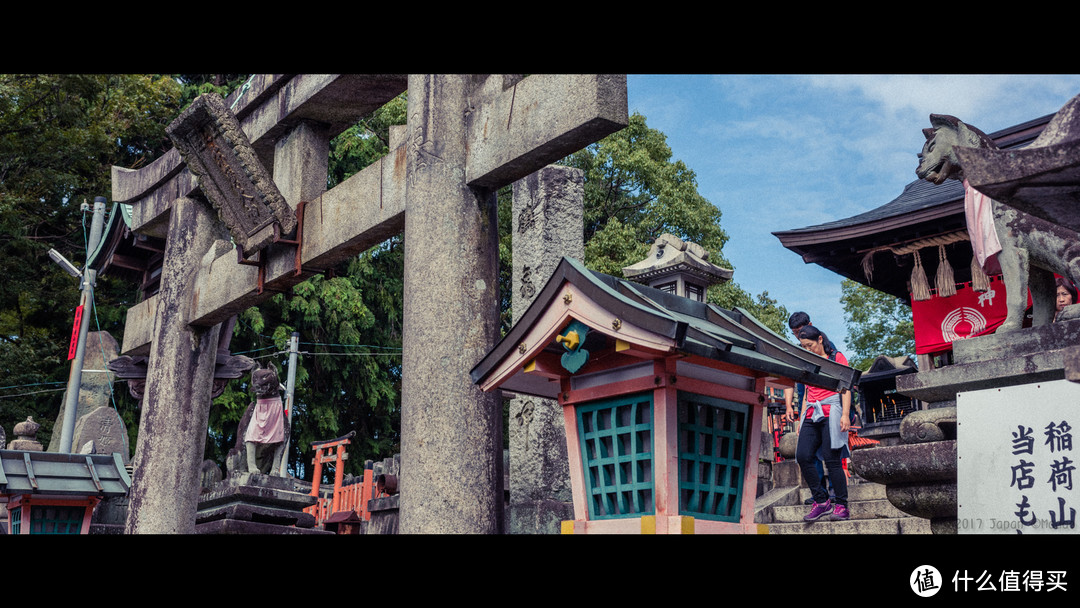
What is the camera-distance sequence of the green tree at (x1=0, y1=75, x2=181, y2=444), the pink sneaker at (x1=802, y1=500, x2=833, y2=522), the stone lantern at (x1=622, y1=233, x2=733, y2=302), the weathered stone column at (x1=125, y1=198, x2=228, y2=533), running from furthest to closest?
the green tree at (x1=0, y1=75, x2=181, y2=444), the weathered stone column at (x1=125, y1=198, x2=228, y2=533), the pink sneaker at (x1=802, y1=500, x2=833, y2=522), the stone lantern at (x1=622, y1=233, x2=733, y2=302)

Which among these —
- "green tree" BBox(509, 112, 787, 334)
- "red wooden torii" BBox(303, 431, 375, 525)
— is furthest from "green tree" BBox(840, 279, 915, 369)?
"red wooden torii" BBox(303, 431, 375, 525)

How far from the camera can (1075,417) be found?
11.9ft

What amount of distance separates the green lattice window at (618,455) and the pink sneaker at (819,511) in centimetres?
332

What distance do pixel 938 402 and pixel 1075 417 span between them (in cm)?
110

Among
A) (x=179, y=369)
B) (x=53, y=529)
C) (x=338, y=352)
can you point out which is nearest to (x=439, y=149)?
(x=179, y=369)

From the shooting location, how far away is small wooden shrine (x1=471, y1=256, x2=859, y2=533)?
376 cm

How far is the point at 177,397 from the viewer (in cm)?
810

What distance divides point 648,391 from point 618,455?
1.08 ft

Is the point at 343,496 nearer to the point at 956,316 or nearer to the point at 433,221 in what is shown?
the point at 433,221

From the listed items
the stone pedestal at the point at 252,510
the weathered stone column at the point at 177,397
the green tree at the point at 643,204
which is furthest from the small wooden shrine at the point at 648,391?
the green tree at the point at 643,204

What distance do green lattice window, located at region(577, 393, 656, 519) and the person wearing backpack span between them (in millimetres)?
3094

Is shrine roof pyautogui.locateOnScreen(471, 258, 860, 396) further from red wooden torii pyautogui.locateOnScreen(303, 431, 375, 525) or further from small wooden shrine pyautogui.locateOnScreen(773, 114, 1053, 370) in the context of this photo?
small wooden shrine pyautogui.locateOnScreen(773, 114, 1053, 370)

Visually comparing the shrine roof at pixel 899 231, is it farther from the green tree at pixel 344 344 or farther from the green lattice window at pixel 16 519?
the green tree at pixel 344 344

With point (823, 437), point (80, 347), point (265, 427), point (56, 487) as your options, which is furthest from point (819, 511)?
point (80, 347)
